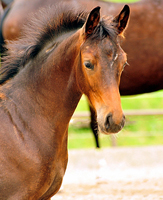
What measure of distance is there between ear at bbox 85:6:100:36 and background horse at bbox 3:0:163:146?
233 cm

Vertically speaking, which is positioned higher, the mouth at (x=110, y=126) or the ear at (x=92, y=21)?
the ear at (x=92, y=21)

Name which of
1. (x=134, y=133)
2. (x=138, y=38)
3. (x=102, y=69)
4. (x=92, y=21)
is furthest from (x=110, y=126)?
(x=134, y=133)

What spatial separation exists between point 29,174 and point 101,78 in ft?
2.70

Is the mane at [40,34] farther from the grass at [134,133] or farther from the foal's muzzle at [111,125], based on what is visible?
the grass at [134,133]

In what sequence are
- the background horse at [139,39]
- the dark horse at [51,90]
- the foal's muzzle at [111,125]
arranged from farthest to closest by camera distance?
1. the background horse at [139,39]
2. the dark horse at [51,90]
3. the foal's muzzle at [111,125]

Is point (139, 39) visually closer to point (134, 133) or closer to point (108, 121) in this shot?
point (108, 121)

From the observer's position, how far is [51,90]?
2584mm

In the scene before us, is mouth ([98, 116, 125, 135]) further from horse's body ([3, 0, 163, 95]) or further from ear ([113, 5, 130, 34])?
horse's body ([3, 0, 163, 95])

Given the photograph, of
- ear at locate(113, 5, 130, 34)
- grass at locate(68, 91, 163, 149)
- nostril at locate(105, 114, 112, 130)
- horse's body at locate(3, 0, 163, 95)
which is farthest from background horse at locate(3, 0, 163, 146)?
grass at locate(68, 91, 163, 149)

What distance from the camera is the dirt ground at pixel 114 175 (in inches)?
175

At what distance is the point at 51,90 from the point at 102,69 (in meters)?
0.50

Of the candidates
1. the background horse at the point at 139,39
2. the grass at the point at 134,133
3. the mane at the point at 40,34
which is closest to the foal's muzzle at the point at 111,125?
the mane at the point at 40,34

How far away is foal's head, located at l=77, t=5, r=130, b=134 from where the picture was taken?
2.21 m

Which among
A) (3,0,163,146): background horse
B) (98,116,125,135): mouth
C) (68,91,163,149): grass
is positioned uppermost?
(98,116,125,135): mouth
